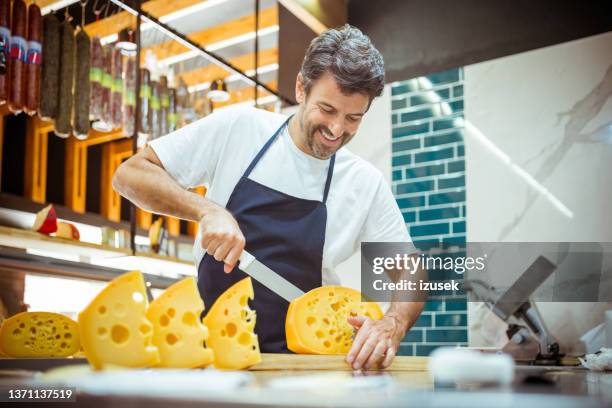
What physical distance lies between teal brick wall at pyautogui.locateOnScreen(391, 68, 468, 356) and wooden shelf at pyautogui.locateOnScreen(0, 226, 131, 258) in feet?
5.24

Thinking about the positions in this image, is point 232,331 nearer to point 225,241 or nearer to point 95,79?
point 225,241

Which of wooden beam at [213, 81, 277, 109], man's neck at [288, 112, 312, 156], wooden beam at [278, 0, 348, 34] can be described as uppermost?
wooden beam at [278, 0, 348, 34]

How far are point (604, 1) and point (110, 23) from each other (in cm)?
289

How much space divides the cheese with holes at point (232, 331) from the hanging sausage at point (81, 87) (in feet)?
7.43

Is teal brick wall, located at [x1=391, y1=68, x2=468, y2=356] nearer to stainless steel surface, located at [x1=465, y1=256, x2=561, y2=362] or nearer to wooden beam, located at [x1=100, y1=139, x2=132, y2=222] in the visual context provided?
stainless steel surface, located at [x1=465, y1=256, x2=561, y2=362]

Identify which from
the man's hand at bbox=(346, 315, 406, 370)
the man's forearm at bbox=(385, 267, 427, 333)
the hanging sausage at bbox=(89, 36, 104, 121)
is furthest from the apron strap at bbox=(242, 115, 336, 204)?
the hanging sausage at bbox=(89, 36, 104, 121)

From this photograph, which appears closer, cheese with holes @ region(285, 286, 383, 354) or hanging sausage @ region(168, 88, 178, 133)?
cheese with holes @ region(285, 286, 383, 354)

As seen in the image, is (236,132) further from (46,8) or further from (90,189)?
(90,189)

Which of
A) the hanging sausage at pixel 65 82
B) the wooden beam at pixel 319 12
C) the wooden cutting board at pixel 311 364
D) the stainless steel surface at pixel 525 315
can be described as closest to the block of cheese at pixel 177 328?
the wooden cutting board at pixel 311 364

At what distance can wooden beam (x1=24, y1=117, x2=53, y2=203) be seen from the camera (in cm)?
398

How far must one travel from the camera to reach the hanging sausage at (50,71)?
2.87m

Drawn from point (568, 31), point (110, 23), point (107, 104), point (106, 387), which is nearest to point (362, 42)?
point (106, 387)

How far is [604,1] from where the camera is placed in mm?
3299

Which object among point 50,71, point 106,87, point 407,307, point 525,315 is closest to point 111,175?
point 106,87
